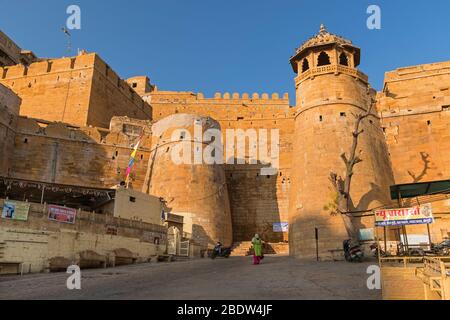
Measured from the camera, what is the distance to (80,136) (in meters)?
29.1

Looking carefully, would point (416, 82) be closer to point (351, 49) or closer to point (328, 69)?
point (351, 49)

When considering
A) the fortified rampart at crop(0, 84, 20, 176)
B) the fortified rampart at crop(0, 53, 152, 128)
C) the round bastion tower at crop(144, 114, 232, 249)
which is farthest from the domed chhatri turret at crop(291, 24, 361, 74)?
the fortified rampart at crop(0, 84, 20, 176)

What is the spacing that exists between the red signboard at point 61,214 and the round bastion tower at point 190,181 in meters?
9.36

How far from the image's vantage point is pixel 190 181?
26891mm

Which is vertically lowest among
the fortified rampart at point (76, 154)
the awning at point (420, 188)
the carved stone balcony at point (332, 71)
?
the awning at point (420, 188)

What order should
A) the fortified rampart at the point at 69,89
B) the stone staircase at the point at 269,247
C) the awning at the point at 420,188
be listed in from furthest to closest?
1. the fortified rampart at the point at 69,89
2. the stone staircase at the point at 269,247
3. the awning at the point at 420,188

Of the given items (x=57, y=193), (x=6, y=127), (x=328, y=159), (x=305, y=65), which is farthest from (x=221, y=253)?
(x=6, y=127)

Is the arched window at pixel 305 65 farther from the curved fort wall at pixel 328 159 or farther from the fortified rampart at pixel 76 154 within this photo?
the fortified rampart at pixel 76 154

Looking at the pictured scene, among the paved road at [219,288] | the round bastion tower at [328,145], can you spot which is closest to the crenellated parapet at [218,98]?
the round bastion tower at [328,145]

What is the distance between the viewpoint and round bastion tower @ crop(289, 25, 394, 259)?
20203 mm

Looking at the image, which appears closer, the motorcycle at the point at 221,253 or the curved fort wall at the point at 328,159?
the curved fort wall at the point at 328,159

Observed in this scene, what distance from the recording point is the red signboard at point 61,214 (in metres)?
15.6

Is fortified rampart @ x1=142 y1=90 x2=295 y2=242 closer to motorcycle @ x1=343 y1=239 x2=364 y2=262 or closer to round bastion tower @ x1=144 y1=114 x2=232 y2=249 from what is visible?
round bastion tower @ x1=144 y1=114 x2=232 y2=249

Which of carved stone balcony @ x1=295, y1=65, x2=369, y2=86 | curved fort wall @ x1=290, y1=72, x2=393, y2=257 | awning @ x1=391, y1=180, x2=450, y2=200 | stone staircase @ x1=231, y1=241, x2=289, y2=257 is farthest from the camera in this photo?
stone staircase @ x1=231, y1=241, x2=289, y2=257
